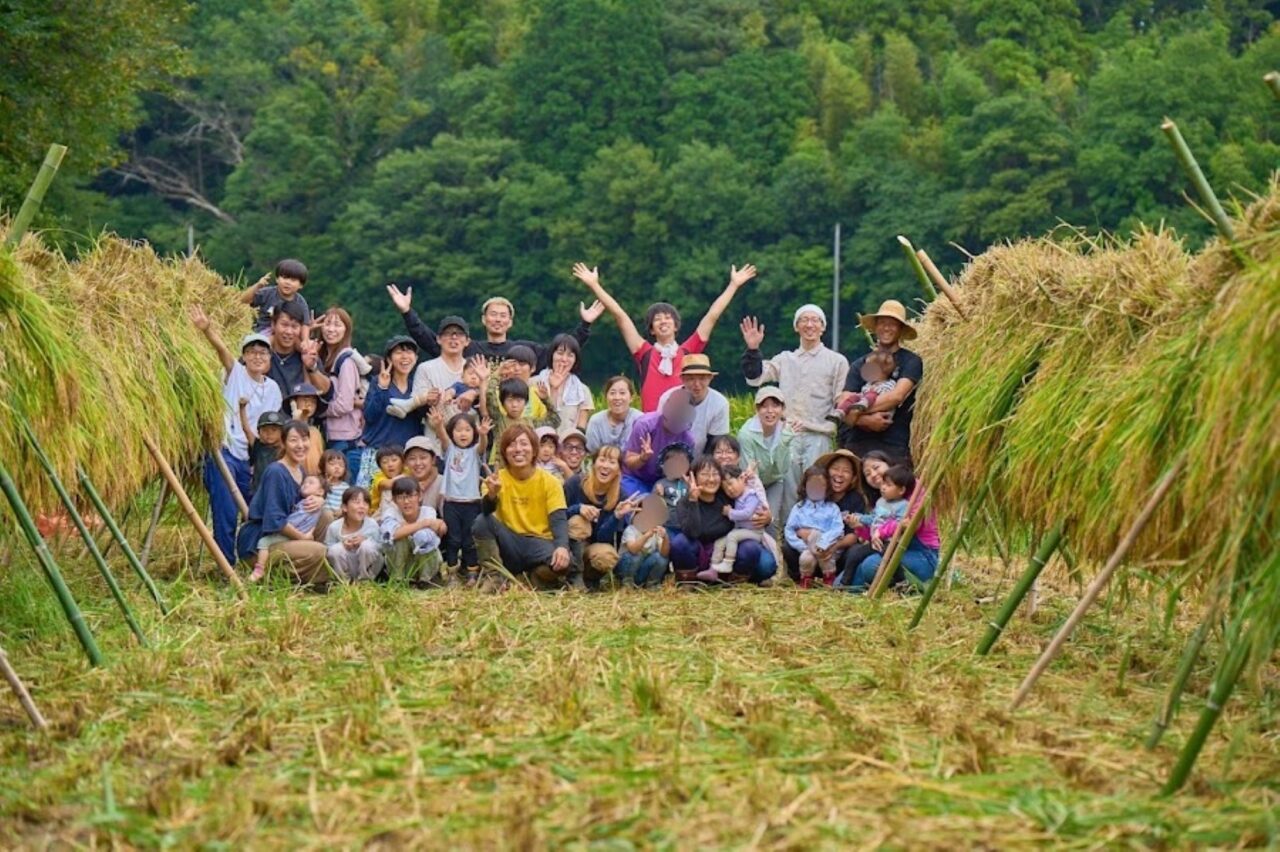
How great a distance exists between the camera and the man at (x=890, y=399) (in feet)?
44.3

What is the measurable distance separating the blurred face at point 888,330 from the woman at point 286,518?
3.59 metres

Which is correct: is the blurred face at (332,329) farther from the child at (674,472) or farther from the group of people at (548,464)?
the child at (674,472)

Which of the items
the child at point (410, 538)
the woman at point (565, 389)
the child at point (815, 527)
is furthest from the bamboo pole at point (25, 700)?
the woman at point (565, 389)

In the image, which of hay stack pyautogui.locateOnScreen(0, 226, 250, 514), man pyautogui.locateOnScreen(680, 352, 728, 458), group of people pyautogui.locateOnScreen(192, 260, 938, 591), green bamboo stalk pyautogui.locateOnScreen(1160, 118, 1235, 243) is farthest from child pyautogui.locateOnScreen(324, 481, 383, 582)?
green bamboo stalk pyautogui.locateOnScreen(1160, 118, 1235, 243)

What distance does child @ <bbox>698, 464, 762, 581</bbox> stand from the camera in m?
14.0

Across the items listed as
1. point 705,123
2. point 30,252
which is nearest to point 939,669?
point 30,252

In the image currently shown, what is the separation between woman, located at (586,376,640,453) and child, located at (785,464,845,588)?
131cm

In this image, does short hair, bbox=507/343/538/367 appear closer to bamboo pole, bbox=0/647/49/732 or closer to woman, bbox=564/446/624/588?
woman, bbox=564/446/624/588

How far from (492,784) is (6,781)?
1613 millimetres

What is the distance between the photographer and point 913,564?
44.3ft

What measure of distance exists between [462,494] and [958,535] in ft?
13.4

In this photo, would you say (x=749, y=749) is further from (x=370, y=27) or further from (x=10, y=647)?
(x=370, y=27)

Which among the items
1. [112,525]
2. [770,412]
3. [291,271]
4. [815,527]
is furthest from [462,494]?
[112,525]

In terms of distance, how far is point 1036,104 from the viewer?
66.2 m
